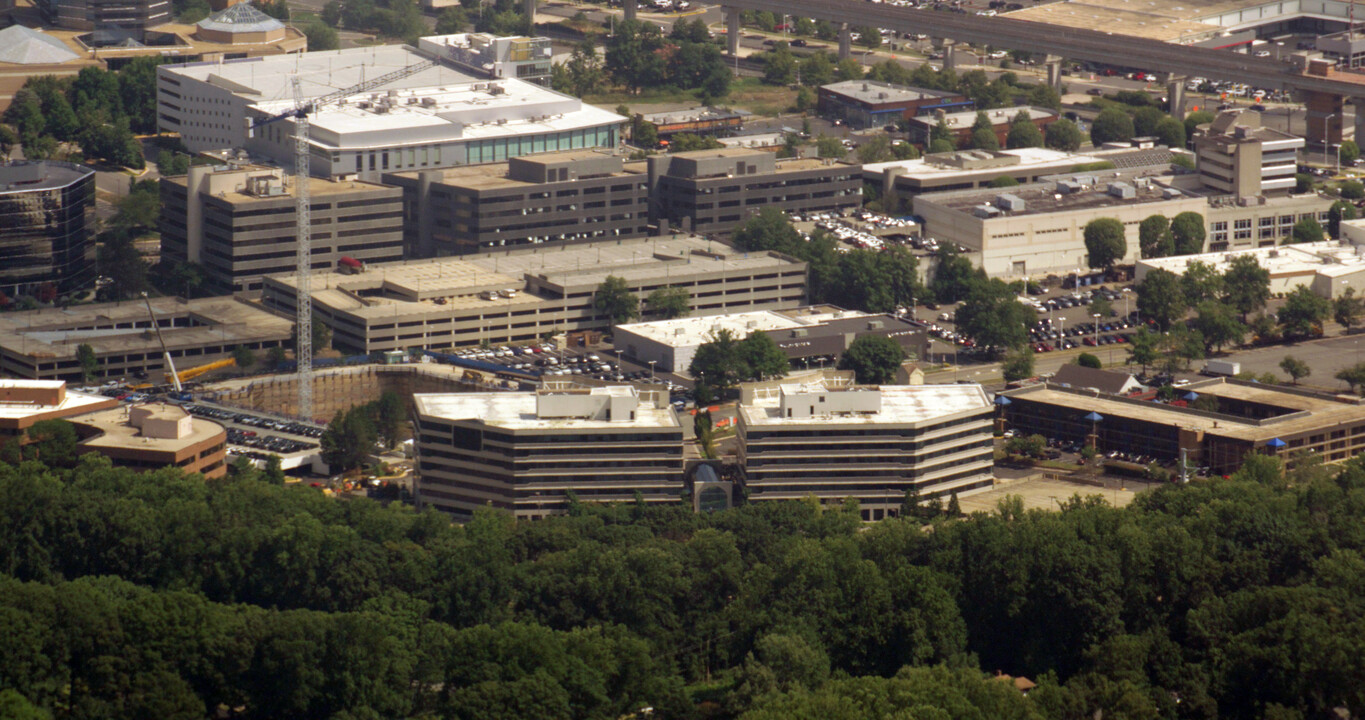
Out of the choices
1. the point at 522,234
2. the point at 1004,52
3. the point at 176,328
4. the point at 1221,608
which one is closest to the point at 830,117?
the point at 1004,52

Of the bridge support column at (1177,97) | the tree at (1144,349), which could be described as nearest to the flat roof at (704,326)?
the tree at (1144,349)

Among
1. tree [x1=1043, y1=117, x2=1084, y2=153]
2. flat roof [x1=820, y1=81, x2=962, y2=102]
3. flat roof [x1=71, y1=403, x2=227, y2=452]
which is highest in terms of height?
flat roof [x1=820, y1=81, x2=962, y2=102]

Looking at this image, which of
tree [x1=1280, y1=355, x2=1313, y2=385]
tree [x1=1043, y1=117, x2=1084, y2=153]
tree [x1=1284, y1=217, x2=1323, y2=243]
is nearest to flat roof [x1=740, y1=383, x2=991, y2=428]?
tree [x1=1280, y1=355, x2=1313, y2=385]

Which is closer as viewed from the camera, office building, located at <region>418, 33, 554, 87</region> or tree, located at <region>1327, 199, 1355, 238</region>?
tree, located at <region>1327, 199, 1355, 238</region>

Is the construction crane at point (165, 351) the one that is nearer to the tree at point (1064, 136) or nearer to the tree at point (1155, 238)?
the tree at point (1155, 238)

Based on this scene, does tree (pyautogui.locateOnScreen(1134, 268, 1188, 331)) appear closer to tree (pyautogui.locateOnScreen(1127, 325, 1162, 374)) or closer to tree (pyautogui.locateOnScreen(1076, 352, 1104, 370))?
tree (pyautogui.locateOnScreen(1127, 325, 1162, 374))
